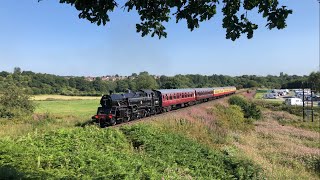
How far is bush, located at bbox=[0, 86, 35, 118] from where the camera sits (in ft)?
111

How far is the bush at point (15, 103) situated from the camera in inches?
1332

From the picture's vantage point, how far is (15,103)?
122 ft

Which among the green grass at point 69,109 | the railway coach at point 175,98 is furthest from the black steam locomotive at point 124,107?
the green grass at point 69,109

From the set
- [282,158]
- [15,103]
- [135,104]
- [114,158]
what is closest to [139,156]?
[114,158]

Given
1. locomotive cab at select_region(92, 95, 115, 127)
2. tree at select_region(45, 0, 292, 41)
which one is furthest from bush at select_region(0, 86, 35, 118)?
tree at select_region(45, 0, 292, 41)

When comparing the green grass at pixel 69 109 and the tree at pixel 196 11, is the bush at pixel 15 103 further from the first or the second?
→ the tree at pixel 196 11

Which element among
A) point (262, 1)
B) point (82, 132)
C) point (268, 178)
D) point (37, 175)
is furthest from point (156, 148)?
point (262, 1)

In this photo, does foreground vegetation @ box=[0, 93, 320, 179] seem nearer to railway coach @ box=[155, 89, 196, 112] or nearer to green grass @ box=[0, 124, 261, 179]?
green grass @ box=[0, 124, 261, 179]

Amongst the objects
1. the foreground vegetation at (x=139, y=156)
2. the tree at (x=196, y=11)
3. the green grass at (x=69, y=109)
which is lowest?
the green grass at (x=69, y=109)

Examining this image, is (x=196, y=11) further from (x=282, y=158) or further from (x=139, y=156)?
(x=282, y=158)

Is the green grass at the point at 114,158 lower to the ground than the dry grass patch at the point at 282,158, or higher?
higher

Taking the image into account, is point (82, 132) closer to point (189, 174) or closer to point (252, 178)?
point (189, 174)

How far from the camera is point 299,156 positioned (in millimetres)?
22625

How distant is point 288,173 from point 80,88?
398ft
